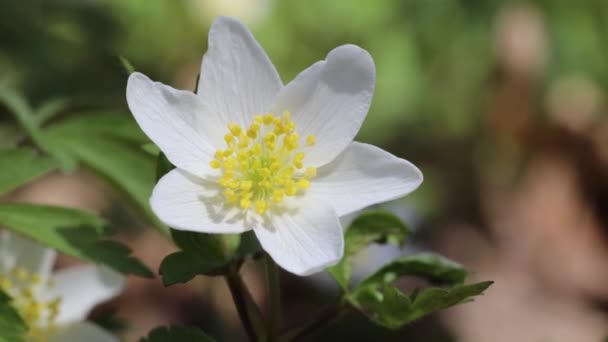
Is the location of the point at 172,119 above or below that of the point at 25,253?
above

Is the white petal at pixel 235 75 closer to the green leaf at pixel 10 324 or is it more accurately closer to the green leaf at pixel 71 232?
the green leaf at pixel 71 232

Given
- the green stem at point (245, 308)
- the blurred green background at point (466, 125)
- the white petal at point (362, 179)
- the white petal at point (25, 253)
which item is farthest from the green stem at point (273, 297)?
the blurred green background at point (466, 125)

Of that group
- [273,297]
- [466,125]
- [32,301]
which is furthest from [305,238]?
[466,125]

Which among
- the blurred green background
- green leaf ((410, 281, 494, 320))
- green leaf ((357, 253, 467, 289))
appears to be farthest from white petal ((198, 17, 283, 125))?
the blurred green background

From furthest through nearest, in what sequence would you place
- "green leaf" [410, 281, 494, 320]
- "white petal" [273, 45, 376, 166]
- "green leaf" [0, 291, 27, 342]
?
"white petal" [273, 45, 376, 166] → "green leaf" [0, 291, 27, 342] → "green leaf" [410, 281, 494, 320]

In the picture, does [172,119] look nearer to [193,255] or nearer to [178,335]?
[193,255]

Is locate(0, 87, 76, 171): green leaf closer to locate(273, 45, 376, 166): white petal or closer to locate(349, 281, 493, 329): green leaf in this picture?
locate(273, 45, 376, 166): white petal
